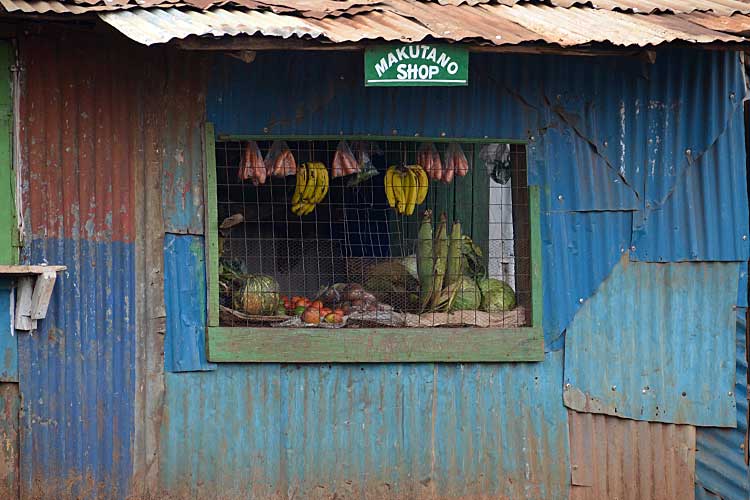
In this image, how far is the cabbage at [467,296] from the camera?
21.8ft

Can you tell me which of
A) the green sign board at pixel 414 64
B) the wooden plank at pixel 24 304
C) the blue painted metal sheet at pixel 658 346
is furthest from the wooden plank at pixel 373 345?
the green sign board at pixel 414 64

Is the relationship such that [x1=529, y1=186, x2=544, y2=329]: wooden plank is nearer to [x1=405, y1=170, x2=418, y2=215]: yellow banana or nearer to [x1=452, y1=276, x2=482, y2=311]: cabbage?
[x1=452, y1=276, x2=482, y2=311]: cabbage

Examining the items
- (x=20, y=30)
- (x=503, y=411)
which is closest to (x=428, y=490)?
(x=503, y=411)

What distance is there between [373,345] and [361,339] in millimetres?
81

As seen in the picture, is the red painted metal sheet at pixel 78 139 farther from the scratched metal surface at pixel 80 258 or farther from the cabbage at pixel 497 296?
the cabbage at pixel 497 296

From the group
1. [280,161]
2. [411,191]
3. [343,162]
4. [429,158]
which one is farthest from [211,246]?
[429,158]

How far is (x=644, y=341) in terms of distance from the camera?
6.59m

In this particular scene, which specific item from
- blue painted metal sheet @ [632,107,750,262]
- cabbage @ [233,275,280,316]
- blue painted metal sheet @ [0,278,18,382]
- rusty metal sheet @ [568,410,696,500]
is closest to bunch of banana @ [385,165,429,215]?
cabbage @ [233,275,280,316]

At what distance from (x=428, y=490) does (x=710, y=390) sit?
186 cm

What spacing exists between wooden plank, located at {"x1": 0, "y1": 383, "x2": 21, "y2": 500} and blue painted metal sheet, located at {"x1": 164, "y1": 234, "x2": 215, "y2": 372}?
882 millimetres

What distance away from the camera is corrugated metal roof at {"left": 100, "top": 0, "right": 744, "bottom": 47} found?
211 inches

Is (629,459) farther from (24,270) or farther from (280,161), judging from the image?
(24,270)

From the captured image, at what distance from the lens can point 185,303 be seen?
629cm

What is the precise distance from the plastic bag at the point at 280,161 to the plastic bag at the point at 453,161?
949 mm
